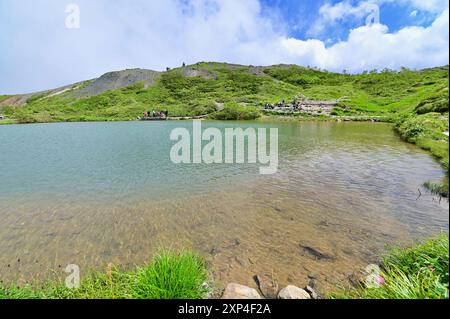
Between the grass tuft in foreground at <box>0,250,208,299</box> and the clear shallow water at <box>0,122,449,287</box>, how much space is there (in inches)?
46.4

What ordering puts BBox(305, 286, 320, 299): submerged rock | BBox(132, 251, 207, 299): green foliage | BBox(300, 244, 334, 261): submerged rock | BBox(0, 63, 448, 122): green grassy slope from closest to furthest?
1. BBox(132, 251, 207, 299): green foliage
2. BBox(305, 286, 320, 299): submerged rock
3. BBox(300, 244, 334, 261): submerged rock
4. BBox(0, 63, 448, 122): green grassy slope

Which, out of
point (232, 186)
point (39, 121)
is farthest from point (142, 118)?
point (232, 186)

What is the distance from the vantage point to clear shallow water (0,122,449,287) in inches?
264

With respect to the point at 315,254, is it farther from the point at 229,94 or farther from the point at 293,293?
the point at 229,94

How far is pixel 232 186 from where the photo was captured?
42.3 ft

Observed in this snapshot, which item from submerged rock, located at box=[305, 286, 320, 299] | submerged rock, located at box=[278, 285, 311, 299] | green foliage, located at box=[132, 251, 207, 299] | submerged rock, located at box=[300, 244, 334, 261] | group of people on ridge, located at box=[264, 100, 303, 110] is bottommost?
submerged rock, located at box=[305, 286, 320, 299]

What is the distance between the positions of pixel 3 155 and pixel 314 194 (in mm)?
25788

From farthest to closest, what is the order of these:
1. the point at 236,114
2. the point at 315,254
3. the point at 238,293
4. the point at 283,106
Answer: the point at 283,106
the point at 236,114
the point at 315,254
the point at 238,293

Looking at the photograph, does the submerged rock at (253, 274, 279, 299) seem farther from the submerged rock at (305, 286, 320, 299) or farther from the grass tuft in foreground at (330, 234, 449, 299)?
the grass tuft in foreground at (330, 234, 449, 299)

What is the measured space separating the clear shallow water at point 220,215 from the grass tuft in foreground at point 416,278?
0.75 meters

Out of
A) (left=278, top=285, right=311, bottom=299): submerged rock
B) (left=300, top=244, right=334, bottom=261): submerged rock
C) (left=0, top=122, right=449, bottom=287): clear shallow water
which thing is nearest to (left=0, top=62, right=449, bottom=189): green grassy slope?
(left=0, top=122, right=449, bottom=287): clear shallow water

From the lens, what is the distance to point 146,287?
4477mm

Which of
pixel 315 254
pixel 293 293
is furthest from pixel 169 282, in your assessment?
pixel 315 254

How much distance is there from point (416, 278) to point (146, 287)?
5.08 meters
